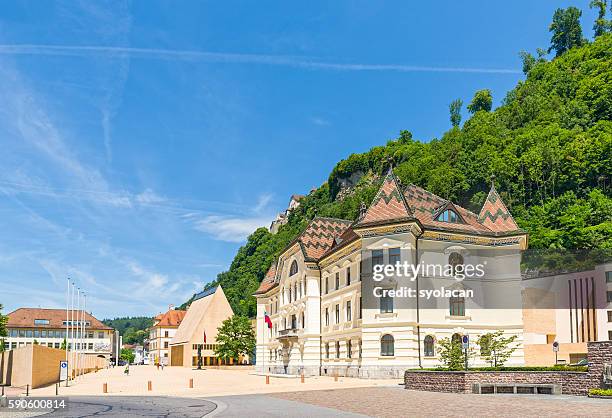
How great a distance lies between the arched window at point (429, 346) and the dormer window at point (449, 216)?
951 cm

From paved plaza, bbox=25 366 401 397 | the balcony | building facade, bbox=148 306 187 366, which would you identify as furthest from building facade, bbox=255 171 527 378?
building facade, bbox=148 306 187 366

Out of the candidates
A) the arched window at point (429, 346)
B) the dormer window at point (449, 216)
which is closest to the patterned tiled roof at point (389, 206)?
the dormer window at point (449, 216)

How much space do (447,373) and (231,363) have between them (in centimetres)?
7196

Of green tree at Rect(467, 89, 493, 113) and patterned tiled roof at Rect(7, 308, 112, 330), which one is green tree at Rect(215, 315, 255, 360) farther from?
green tree at Rect(467, 89, 493, 113)

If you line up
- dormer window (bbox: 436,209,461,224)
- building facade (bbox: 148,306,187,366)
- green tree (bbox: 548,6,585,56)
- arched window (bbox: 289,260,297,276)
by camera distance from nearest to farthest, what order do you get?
dormer window (bbox: 436,209,461,224)
arched window (bbox: 289,260,297,276)
green tree (bbox: 548,6,585,56)
building facade (bbox: 148,306,187,366)

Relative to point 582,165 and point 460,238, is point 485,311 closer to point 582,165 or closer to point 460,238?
point 460,238

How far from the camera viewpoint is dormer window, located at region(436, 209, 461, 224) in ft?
166

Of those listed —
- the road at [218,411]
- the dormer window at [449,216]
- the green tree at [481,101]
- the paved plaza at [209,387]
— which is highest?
the green tree at [481,101]

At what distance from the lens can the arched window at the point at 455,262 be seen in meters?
49.5

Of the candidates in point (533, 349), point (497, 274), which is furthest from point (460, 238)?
point (533, 349)

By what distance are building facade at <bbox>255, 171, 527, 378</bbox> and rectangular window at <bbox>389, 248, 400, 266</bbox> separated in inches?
2.9

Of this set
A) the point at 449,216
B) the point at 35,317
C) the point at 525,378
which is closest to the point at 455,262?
the point at 449,216

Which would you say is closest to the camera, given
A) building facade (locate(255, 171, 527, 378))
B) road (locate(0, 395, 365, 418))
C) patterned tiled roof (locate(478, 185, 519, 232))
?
road (locate(0, 395, 365, 418))

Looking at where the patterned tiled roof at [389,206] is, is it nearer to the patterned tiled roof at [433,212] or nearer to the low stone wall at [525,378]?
the patterned tiled roof at [433,212]
